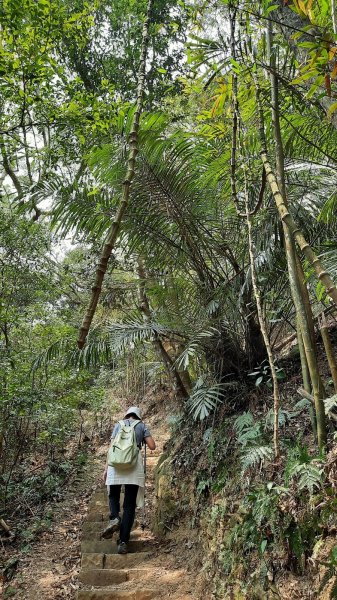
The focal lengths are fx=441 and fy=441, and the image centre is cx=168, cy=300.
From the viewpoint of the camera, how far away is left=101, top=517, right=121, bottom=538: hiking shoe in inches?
179

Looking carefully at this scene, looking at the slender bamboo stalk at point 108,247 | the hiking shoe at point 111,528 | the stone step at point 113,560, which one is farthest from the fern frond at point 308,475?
the hiking shoe at point 111,528

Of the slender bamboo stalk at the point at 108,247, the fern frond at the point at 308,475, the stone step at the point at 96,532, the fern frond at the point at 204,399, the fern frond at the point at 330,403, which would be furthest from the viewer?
the stone step at the point at 96,532

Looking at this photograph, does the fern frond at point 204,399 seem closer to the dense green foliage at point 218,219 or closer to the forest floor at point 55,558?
the dense green foliage at point 218,219

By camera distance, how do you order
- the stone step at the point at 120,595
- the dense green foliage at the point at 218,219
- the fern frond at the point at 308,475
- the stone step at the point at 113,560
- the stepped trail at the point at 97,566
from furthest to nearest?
the stone step at the point at 113,560, the stepped trail at the point at 97,566, the stone step at the point at 120,595, the dense green foliage at the point at 218,219, the fern frond at the point at 308,475

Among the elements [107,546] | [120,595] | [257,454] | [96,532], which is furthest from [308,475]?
[96,532]

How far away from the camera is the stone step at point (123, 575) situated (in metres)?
3.94

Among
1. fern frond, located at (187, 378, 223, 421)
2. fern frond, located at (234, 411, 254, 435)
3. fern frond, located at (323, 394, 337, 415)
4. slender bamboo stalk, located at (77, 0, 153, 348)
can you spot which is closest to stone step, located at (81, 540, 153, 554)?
fern frond, located at (187, 378, 223, 421)

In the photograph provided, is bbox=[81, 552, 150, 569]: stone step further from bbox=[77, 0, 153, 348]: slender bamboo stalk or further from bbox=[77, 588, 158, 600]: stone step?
bbox=[77, 0, 153, 348]: slender bamboo stalk

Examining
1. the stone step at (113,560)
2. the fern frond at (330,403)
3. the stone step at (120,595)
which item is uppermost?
the fern frond at (330,403)

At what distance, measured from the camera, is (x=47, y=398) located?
6641mm

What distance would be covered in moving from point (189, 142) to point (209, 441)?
3.05 meters

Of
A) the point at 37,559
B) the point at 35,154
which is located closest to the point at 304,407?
the point at 37,559

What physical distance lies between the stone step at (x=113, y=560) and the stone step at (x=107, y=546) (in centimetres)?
26

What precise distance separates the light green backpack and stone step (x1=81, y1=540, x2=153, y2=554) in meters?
0.86
